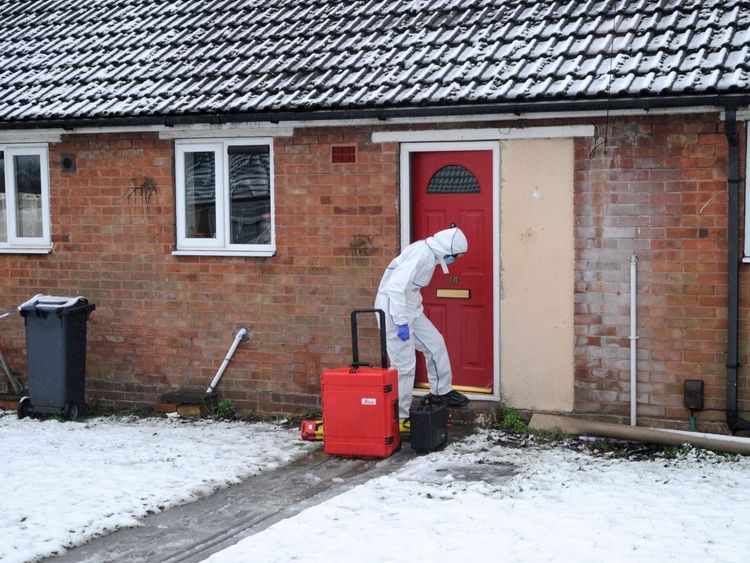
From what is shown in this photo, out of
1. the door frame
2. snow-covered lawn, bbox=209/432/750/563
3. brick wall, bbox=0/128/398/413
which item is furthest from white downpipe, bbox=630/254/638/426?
brick wall, bbox=0/128/398/413

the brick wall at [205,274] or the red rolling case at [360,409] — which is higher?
the brick wall at [205,274]

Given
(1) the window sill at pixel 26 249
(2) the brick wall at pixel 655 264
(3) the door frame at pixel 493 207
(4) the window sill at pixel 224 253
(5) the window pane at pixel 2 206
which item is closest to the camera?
(2) the brick wall at pixel 655 264

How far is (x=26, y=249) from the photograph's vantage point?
12734 millimetres

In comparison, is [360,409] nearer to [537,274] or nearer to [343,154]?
[537,274]

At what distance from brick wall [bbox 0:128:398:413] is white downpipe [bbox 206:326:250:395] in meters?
0.07

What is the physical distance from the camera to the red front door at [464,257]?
1052 centimetres

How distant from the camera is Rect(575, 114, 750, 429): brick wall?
943 cm

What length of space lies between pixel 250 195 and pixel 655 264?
4.36m

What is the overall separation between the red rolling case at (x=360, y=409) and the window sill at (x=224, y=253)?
2276mm

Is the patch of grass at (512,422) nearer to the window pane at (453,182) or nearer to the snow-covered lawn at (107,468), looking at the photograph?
the snow-covered lawn at (107,468)

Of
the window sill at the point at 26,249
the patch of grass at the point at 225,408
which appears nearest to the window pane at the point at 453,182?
the patch of grass at the point at 225,408

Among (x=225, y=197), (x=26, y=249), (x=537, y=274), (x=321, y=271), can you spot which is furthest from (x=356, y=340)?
(x=26, y=249)

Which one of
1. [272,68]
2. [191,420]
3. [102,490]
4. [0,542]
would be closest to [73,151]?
[272,68]

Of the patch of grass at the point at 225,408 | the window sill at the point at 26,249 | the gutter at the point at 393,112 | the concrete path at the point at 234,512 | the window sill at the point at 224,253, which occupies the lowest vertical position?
the concrete path at the point at 234,512
